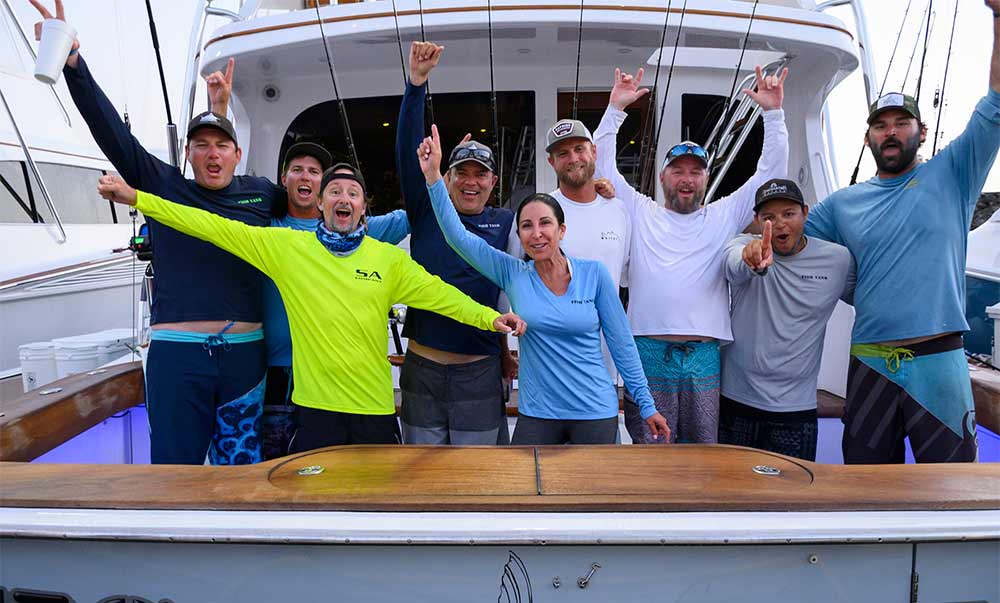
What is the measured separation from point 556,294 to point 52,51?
172 centimetres

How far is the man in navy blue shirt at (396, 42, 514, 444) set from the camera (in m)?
2.24

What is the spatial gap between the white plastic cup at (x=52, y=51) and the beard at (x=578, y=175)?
1682 mm

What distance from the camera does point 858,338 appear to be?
7.37 ft

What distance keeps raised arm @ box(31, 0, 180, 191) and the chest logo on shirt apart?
803mm

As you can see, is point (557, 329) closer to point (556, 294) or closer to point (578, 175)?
point (556, 294)

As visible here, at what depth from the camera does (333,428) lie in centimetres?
198

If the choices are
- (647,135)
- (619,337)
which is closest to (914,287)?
(619,337)

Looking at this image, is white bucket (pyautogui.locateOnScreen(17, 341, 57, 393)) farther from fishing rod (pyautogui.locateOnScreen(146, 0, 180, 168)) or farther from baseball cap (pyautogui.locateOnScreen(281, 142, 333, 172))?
baseball cap (pyautogui.locateOnScreen(281, 142, 333, 172))

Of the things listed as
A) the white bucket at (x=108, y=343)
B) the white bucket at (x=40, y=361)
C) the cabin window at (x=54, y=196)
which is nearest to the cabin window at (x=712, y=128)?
the white bucket at (x=108, y=343)

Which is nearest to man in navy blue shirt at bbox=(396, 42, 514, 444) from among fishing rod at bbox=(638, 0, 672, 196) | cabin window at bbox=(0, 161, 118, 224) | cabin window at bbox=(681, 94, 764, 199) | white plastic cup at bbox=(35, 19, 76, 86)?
white plastic cup at bbox=(35, 19, 76, 86)

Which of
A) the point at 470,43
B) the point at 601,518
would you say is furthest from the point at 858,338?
the point at 470,43

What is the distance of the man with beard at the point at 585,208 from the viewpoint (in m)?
2.33

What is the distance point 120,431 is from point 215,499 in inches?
77.2

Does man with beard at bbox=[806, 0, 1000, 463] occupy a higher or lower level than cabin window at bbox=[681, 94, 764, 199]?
lower
